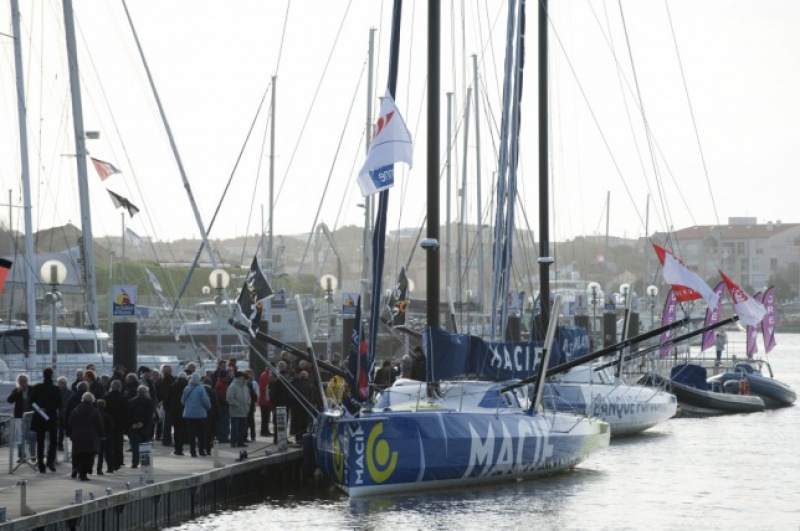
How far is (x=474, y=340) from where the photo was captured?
83.9 ft

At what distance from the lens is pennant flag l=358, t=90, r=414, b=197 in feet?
70.3

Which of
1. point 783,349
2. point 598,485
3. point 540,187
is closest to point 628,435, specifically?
point 540,187

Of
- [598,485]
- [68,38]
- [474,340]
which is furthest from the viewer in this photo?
[68,38]

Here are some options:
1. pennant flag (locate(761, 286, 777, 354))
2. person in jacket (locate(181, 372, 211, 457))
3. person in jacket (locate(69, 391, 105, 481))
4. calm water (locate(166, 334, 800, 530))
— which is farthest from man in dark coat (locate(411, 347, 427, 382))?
pennant flag (locate(761, 286, 777, 354))

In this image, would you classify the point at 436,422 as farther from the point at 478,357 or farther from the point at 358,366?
the point at 478,357

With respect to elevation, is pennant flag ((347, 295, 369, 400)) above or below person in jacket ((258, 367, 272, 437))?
above

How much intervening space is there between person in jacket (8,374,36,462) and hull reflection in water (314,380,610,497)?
495cm

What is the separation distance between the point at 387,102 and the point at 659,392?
20359 millimetres

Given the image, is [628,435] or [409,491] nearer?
[409,491]

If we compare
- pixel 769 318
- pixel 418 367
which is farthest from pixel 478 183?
pixel 418 367

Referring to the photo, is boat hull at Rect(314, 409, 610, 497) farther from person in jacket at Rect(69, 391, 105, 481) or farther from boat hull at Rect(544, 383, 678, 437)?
boat hull at Rect(544, 383, 678, 437)

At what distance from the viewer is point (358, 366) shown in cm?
2202

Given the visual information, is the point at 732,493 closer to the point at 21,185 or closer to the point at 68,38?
the point at 21,185

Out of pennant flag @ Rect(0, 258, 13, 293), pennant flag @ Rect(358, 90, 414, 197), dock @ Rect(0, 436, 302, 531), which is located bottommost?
dock @ Rect(0, 436, 302, 531)
